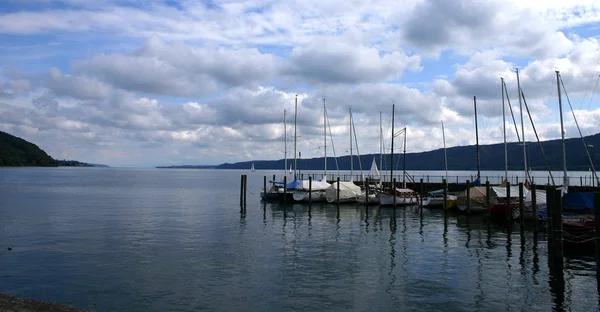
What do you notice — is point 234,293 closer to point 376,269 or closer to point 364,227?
point 376,269

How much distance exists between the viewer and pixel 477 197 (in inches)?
1984

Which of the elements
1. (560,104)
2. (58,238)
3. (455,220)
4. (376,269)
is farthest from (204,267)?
(560,104)

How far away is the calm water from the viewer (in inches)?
728

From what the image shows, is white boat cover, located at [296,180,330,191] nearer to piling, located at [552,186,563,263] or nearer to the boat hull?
the boat hull

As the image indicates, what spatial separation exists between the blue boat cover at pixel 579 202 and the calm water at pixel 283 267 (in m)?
3.49

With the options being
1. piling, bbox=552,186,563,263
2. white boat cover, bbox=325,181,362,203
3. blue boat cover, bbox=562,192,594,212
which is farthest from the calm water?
white boat cover, bbox=325,181,362,203

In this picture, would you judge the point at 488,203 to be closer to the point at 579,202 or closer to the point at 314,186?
the point at 579,202

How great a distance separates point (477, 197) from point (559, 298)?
32.4 meters

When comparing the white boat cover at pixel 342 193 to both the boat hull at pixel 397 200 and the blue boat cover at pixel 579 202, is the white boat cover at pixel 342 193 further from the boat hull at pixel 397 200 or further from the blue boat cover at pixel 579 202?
the blue boat cover at pixel 579 202

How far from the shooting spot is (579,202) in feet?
108

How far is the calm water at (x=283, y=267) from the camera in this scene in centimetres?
1848

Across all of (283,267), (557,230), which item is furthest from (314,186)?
(557,230)

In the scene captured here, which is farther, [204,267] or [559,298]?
[204,267]

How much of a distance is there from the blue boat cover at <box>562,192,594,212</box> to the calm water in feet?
11.5
